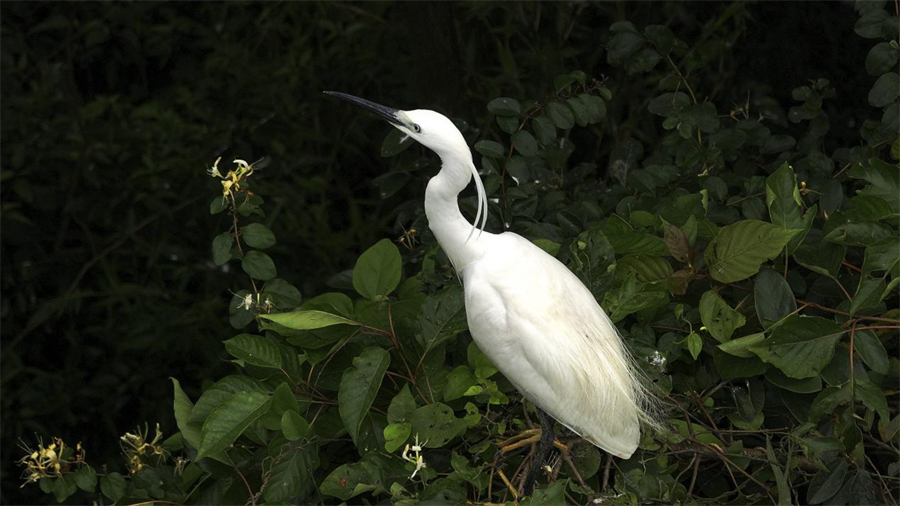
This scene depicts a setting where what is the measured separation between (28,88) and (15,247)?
A: 0.61 m

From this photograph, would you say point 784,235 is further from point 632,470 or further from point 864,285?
point 632,470

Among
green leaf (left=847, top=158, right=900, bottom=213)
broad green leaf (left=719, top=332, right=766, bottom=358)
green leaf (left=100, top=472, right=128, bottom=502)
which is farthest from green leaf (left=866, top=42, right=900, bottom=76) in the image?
green leaf (left=100, top=472, right=128, bottom=502)

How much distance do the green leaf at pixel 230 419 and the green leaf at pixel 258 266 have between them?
187 millimetres

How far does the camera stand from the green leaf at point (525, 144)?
1749mm

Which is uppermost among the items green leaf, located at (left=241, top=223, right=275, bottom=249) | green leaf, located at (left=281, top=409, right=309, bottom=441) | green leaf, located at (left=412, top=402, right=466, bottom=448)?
green leaf, located at (left=241, top=223, right=275, bottom=249)

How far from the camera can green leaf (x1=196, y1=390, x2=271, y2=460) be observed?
137cm

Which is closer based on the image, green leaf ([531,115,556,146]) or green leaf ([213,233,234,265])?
green leaf ([213,233,234,265])

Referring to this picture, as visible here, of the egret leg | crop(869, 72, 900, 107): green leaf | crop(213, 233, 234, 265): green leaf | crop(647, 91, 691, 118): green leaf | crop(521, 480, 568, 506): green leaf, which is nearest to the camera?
crop(521, 480, 568, 506): green leaf

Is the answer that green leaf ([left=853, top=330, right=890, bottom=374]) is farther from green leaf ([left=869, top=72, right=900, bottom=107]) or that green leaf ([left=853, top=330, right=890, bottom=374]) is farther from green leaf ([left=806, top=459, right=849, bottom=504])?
Answer: green leaf ([left=869, top=72, right=900, bottom=107])

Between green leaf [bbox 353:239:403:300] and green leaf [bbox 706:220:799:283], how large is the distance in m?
0.44

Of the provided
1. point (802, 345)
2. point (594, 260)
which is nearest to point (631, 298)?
point (594, 260)

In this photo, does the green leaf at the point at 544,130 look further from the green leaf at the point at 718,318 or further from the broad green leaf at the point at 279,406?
the broad green leaf at the point at 279,406

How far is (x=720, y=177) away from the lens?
1885 millimetres

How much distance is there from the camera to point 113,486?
154 cm
